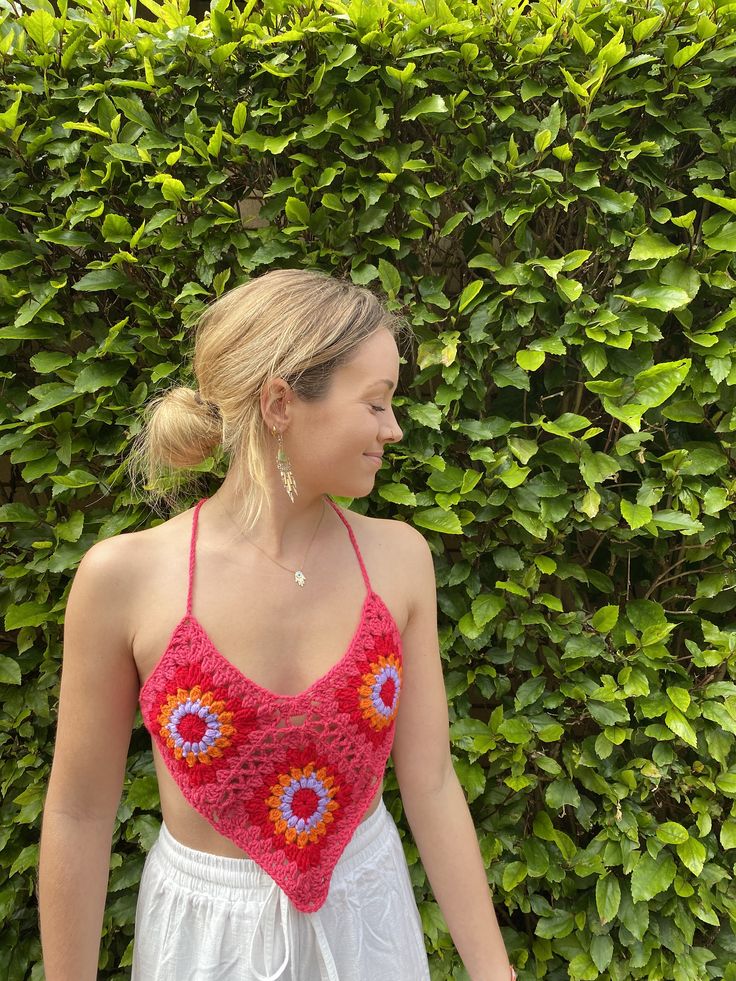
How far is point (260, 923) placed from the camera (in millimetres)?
1197

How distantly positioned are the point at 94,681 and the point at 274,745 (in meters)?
0.29

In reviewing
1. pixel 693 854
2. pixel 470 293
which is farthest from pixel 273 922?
pixel 470 293

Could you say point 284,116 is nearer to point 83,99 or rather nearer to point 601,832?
point 83,99

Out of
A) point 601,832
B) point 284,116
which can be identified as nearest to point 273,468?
point 284,116

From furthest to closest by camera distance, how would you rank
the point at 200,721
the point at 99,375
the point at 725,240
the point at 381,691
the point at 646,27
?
the point at 99,375 < the point at 725,240 < the point at 646,27 < the point at 381,691 < the point at 200,721

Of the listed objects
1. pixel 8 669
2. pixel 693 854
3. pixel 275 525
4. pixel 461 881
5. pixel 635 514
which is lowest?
pixel 693 854

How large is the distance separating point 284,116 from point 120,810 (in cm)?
188

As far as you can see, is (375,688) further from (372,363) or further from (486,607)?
(486,607)

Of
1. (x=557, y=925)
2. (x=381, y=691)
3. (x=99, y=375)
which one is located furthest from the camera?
(x=557, y=925)

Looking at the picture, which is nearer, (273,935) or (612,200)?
(273,935)

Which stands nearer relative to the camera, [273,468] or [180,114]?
[273,468]

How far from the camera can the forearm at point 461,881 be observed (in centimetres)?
136

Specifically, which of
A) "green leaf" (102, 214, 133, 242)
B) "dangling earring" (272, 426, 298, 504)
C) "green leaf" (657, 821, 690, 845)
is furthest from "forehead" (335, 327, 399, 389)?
"green leaf" (657, 821, 690, 845)

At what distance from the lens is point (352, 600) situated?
1.29 metres
